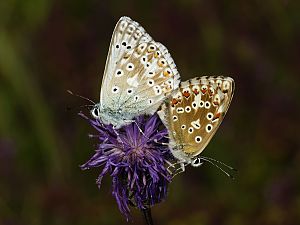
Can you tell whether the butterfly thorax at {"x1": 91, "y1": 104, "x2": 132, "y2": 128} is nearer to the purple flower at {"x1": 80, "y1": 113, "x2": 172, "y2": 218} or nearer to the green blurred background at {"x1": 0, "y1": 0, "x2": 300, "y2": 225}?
the purple flower at {"x1": 80, "y1": 113, "x2": 172, "y2": 218}

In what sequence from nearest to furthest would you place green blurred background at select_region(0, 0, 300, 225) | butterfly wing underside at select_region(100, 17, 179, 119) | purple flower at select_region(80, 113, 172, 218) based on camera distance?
purple flower at select_region(80, 113, 172, 218)
butterfly wing underside at select_region(100, 17, 179, 119)
green blurred background at select_region(0, 0, 300, 225)

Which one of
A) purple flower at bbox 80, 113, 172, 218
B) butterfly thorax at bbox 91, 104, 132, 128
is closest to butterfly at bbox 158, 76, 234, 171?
purple flower at bbox 80, 113, 172, 218

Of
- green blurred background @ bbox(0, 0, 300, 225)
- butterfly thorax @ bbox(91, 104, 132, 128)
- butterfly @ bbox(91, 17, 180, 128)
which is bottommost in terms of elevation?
green blurred background @ bbox(0, 0, 300, 225)

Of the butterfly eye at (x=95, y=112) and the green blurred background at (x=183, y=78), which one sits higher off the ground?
the butterfly eye at (x=95, y=112)

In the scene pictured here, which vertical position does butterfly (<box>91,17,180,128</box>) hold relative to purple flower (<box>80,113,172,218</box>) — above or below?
above

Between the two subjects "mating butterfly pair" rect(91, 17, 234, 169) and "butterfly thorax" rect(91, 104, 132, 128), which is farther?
"butterfly thorax" rect(91, 104, 132, 128)

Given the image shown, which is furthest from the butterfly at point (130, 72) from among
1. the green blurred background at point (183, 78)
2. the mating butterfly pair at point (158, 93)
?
the green blurred background at point (183, 78)

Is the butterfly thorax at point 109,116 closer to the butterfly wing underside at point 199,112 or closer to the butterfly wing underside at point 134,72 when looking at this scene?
the butterfly wing underside at point 134,72

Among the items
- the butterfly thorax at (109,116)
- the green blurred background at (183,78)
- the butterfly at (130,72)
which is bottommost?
the green blurred background at (183,78)

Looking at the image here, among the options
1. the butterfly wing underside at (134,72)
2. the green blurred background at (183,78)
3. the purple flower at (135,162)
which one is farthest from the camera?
the green blurred background at (183,78)
